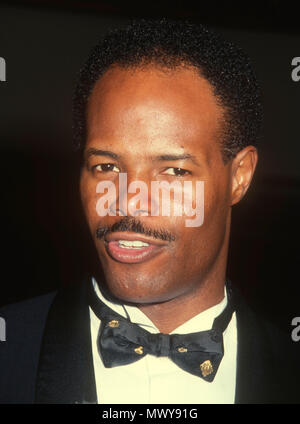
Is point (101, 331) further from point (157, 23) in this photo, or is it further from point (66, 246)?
point (66, 246)

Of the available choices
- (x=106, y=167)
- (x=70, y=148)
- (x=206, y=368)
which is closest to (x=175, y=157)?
(x=106, y=167)

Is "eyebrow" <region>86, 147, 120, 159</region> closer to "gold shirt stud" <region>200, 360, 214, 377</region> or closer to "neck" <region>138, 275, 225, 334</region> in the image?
"neck" <region>138, 275, 225, 334</region>

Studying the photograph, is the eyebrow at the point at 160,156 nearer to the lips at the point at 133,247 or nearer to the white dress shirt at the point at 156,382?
the lips at the point at 133,247

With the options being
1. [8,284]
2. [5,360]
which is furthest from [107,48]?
[8,284]

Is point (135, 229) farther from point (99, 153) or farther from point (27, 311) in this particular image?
point (27, 311)

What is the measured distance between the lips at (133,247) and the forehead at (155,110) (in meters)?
0.21

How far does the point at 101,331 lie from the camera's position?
1.37 m

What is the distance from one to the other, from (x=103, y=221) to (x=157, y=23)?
1.83 ft

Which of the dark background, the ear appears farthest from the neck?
the dark background

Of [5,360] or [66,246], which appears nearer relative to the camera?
[5,360]

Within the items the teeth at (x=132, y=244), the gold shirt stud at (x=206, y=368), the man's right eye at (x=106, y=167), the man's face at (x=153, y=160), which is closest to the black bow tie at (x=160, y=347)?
the gold shirt stud at (x=206, y=368)

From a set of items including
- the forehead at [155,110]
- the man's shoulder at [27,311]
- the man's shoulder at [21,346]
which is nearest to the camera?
the forehead at [155,110]

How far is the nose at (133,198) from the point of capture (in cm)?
121

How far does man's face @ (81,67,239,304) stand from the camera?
3.97 feet
